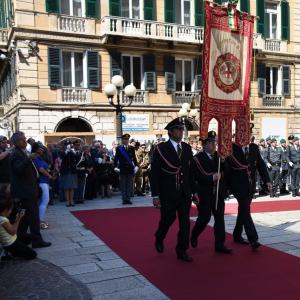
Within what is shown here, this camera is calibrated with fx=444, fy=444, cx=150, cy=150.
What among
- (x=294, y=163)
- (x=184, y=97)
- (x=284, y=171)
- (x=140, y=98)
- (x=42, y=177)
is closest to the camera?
(x=42, y=177)

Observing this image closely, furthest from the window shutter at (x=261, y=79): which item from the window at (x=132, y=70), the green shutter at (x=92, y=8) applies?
the green shutter at (x=92, y=8)

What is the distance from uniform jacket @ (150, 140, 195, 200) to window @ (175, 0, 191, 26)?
1890 cm

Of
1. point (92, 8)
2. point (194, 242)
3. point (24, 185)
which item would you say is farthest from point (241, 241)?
point (92, 8)

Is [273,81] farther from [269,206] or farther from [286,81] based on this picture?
[269,206]

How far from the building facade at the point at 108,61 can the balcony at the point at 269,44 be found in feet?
0.19

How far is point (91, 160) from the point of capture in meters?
12.9

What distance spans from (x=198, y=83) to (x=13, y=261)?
62.8ft

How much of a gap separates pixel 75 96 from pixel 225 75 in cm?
1513

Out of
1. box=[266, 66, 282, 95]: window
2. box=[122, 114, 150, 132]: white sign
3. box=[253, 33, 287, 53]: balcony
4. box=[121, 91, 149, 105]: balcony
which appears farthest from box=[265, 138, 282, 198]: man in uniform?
box=[266, 66, 282, 95]: window

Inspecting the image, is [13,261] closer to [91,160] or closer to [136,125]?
[91,160]

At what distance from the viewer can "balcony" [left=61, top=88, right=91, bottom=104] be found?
21.0 m

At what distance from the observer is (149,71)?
74.1ft

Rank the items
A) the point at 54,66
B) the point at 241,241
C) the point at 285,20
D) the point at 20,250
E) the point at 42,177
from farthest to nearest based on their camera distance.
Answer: the point at 285,20 < the point at 54,66 < the point at 42,177 < the point at 241,241 < the point at 20,250

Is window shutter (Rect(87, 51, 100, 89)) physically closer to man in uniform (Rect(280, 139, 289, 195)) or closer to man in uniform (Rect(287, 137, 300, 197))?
man in uniform (Rect(280, 139, 289, 195))
